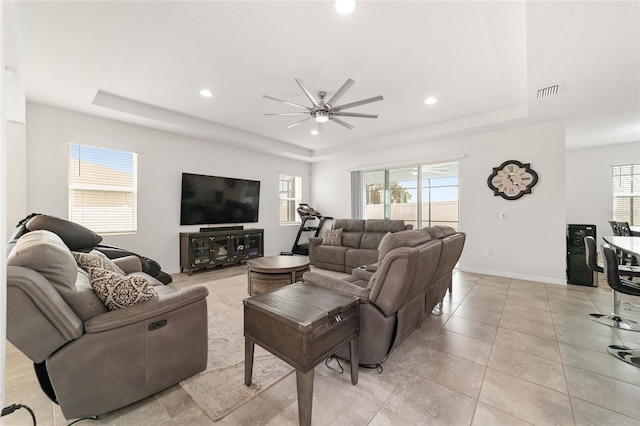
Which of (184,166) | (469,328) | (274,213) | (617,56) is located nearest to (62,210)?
(184,166)

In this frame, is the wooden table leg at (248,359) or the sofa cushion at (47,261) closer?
the sofa cushion at (47,261)

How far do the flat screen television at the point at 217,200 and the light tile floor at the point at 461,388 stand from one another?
2997mm

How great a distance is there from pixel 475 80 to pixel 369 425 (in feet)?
12.1

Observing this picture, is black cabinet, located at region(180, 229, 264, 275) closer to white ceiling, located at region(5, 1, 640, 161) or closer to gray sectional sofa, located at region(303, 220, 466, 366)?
white ceiling, located at region(5, 1, 640, 161)

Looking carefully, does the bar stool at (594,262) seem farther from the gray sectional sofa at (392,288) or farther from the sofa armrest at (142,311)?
the sofa armrest at (142,311)

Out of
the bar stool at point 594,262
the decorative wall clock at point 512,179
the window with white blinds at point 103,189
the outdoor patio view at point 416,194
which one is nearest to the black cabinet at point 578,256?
the decorative wall clock at point 512,179

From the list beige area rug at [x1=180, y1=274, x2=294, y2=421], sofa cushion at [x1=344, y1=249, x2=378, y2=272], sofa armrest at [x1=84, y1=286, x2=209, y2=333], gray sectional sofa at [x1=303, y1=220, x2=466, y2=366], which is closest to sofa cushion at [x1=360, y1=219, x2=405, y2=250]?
sofa cushion at [x1=344, y1=249, x2=378, y2=272]

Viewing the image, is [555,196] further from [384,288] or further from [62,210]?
[62,210]

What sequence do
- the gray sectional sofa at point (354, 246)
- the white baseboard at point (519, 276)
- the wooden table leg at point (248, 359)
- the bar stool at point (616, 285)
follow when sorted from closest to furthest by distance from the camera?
the wooden table leg at point (248, 359), the bar stool at point (616, 285), the white baseboard at point (519, 276), the gray sectional sofa at point (354, 246)

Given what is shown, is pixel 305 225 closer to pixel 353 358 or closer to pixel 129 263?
pixel 129 263

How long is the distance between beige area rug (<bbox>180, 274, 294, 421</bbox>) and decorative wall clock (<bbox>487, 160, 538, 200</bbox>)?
4681 mm

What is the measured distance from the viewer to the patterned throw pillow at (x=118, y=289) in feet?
4.94

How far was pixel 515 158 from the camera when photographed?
4422 millimetres

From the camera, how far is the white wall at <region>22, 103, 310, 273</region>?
346 cm
